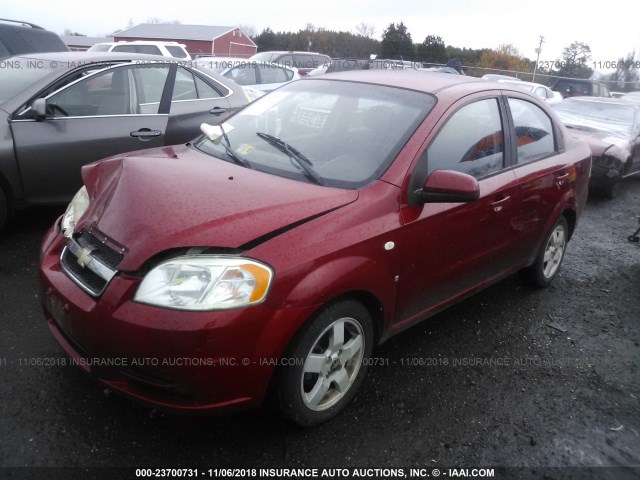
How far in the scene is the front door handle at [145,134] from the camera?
4578 mm

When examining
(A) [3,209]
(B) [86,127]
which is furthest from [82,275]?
(B) [86,127]

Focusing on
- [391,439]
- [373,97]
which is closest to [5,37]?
[373,97]

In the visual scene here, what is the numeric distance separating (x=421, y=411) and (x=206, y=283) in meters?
1.41

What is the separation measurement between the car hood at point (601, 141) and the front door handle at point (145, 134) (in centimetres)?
605

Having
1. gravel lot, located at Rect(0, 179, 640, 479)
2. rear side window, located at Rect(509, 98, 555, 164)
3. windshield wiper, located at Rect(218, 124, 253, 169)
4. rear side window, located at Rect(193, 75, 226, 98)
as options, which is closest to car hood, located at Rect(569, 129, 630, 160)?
rear side window, located at Rect(509, 98, 555, 164)

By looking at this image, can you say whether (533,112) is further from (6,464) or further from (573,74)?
(573,74)

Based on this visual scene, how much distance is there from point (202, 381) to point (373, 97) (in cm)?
196

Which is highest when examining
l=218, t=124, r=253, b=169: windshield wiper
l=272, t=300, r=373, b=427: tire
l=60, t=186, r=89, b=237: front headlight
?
l=218, t=124, r=253, b=169: windshield wiper

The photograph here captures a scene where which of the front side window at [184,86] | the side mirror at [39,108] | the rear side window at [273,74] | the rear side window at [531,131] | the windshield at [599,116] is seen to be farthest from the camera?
the rear side window at [273,74]

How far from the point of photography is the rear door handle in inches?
126

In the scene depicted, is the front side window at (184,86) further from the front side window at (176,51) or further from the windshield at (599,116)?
the front side window at (176,51)

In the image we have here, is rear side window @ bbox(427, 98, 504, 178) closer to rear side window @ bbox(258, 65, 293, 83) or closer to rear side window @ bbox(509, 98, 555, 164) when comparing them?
rear side window @ bbox(509, 98, 555, 164)

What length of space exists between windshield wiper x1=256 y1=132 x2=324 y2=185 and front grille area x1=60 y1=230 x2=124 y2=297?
102 cm

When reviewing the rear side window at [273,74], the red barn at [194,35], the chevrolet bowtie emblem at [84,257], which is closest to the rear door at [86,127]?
the chevrolet bowtie emblem at [84,257]
